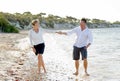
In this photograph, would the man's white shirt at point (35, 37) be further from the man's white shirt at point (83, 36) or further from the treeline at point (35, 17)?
the treeline at point (35, 17)

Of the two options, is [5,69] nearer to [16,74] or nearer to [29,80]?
[16,74]

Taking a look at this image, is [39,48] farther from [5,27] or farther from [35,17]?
[35,17]

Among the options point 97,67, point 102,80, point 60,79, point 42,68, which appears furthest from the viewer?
point 97,67

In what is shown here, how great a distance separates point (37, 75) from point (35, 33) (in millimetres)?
1556

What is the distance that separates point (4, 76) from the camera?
12.3 m

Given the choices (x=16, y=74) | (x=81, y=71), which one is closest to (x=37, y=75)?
(x=16, y=74)

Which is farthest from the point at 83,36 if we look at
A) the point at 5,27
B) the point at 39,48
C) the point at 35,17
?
the point at 35,17

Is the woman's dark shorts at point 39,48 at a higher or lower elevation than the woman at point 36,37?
lower

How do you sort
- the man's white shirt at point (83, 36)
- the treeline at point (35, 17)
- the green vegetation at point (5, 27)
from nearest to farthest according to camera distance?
the man's white shirt at point (83, 36)
the green vegetation at point (5, 27)
the treeline at point (35, 17)

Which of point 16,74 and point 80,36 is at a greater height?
point 80,36

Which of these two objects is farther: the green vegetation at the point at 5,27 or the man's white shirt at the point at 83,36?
the green vegetation at the point at 5,27

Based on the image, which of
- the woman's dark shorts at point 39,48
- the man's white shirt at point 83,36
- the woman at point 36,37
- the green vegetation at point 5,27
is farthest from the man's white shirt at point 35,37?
the green vegetation at point 5,27

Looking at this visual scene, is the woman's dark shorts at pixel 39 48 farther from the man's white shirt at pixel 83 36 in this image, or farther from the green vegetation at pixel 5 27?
the green vegetation at pixel 5 27

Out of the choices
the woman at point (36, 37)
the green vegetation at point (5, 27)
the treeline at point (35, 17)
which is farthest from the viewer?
the treeline at point (35, 17)
